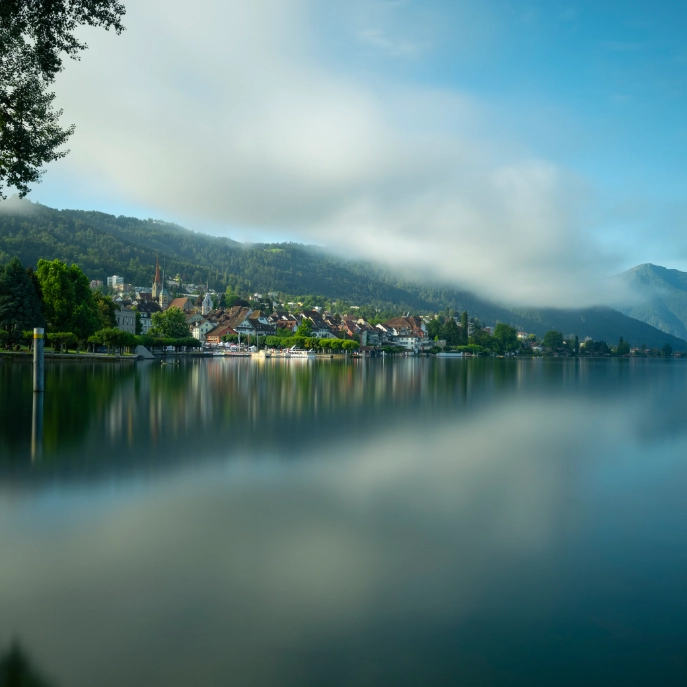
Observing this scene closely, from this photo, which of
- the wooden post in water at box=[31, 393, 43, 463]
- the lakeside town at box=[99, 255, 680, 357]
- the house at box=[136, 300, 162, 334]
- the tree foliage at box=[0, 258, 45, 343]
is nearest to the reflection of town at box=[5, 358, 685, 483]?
the wooden post in water at box=[31, 393, 43, 463]

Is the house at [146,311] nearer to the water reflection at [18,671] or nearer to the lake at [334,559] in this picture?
the lake at [334,559]

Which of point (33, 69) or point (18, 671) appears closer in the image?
point (18, 671)

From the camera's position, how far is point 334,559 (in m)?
8.27

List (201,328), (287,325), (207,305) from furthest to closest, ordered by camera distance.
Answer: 1. (207,305)
2. (287,325)
3. (201,328)

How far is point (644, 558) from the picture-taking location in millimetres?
8867

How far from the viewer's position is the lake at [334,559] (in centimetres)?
578

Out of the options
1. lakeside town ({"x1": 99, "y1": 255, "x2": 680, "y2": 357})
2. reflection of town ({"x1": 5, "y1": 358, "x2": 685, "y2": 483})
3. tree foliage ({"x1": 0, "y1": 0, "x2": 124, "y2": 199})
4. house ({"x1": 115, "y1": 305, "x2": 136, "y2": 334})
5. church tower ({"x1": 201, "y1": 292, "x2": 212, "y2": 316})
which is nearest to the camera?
tree foliage ({"x1": 0, "y1": 0, "x2": 124, "y2": 199})

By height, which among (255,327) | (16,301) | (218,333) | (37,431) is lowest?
A: (37,431)

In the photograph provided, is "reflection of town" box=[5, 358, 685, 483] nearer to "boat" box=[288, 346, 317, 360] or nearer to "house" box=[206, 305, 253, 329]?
"boat" box=[288, 346, 317, 360]

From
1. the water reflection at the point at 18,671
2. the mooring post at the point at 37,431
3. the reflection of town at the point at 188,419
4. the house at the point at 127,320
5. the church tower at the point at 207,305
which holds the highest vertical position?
the church tower at the point at 207,305

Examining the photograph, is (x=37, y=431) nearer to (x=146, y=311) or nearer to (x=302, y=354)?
(x=302, y=354)

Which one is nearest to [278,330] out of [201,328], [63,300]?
[201,328]

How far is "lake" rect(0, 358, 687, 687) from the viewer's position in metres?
5.78

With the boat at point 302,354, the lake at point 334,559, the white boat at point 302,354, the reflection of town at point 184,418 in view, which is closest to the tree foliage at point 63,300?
the reflection of town at point 184,418
